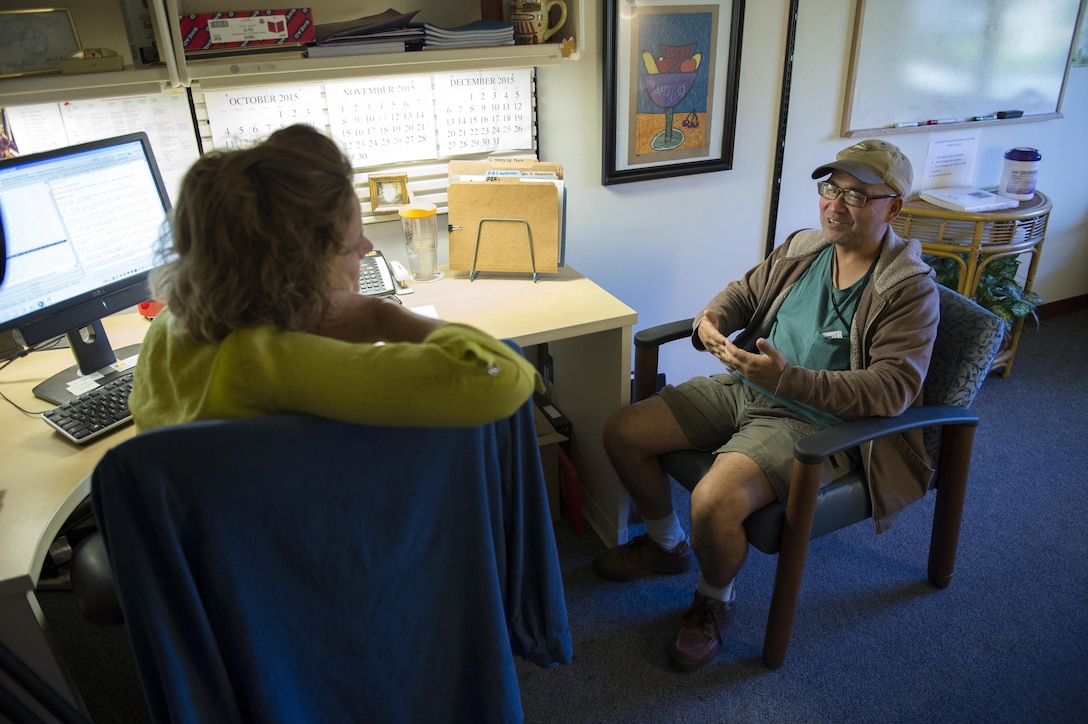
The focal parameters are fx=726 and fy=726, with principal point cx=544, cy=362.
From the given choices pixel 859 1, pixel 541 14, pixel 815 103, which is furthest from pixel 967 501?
pixel 541 14

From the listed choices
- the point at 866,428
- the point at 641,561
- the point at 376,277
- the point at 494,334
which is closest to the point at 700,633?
the point at 641,561

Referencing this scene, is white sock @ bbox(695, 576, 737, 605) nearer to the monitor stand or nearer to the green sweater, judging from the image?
the green sweater

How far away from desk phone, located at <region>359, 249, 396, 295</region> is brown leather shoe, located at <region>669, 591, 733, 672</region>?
1.08 m

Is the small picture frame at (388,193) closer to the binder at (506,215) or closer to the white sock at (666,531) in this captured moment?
the binder at (506,215)

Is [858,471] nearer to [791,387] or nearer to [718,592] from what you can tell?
[791,387]

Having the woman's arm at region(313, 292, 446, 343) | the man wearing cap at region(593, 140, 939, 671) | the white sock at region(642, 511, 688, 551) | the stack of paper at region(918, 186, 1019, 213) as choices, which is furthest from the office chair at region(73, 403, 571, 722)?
the stack of paper at region(918, 186, 1019, 213)

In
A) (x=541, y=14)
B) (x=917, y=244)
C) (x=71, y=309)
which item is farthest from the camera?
(x=541, y=14)

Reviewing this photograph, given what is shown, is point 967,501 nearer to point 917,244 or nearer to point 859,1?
point 917,244

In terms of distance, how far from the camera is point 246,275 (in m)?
0.94

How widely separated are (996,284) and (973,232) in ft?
1.13

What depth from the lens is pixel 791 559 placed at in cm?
156

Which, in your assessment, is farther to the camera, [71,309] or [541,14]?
[541,14]

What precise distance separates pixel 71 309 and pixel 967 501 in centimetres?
247

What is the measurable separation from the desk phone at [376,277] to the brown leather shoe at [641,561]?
93cm
